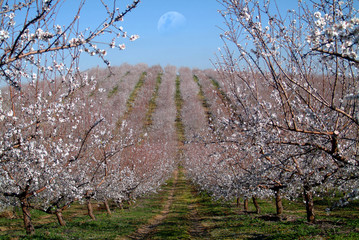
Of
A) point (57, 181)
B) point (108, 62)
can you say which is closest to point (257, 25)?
point (108, 62)

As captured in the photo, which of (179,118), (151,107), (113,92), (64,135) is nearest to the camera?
(64,135)

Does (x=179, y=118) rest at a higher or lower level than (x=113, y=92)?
lower

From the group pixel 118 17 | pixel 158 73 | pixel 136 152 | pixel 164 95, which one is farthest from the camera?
pixel 158 73

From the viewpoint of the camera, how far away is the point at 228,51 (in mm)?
8758

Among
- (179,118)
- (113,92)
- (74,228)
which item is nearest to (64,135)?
(74,228)

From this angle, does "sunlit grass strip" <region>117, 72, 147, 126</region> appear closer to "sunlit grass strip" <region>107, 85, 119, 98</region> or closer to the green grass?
"sunlit grass strip" <region>107, 85, 119, 98</region>

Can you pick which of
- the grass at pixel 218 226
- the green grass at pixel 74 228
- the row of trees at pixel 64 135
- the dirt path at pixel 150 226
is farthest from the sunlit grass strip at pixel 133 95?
the grass at pixel 218 226

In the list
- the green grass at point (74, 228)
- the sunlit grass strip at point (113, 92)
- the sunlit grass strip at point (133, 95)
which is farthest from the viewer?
the sunlit grass strip at point (113, 92)

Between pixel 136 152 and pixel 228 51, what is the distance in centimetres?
2028

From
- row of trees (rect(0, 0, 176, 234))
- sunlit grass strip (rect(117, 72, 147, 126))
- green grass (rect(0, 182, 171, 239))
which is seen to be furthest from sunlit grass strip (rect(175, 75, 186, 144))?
green grass (rect(0, 182, 171, 239))

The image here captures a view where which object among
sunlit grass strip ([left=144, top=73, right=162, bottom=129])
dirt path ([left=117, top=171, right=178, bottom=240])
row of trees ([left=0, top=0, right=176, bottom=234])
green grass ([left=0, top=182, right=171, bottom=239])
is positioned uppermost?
sunlit grass strip ([left=144, top=73, right=162, bottom=129])

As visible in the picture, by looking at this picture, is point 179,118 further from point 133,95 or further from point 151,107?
point 133,95

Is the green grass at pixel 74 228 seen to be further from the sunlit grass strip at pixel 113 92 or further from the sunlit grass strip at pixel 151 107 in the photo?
the sunlit grass strip at pixel 113 92

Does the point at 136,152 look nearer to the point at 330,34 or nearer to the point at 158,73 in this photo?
the point at 330,34
